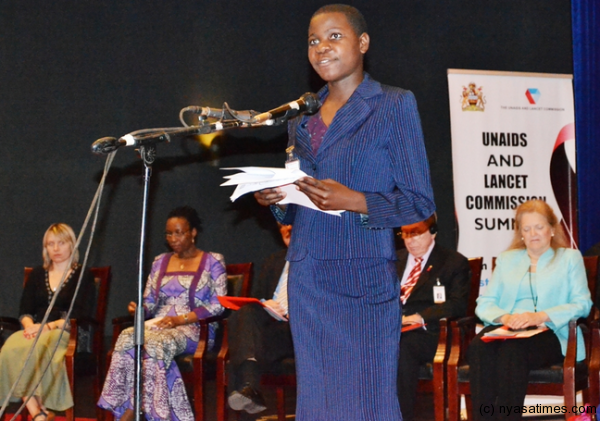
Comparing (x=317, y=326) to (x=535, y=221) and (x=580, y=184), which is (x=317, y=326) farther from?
(x=580, y=184)

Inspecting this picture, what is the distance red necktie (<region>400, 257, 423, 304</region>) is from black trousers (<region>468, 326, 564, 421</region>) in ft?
2.32

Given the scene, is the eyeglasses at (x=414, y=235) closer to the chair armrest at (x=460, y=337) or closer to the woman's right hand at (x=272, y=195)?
the chair armrest at (x=460, y=337)

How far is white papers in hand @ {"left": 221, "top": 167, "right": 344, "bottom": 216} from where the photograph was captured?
1.85m

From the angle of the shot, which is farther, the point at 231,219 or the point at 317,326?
the point at 231,219

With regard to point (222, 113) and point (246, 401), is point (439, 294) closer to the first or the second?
point (246, 401)

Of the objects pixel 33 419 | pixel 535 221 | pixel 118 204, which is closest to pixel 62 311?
pixel 33 419

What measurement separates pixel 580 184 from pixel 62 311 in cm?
419

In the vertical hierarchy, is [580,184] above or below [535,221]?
above

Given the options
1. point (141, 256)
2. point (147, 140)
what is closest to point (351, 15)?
point (147, 140)

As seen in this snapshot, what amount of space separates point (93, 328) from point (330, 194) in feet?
12.0

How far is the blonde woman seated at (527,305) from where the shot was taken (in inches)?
156

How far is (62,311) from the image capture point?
528 cm

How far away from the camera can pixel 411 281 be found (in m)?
4.74

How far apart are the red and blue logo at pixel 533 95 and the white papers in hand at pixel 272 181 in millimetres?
4772
